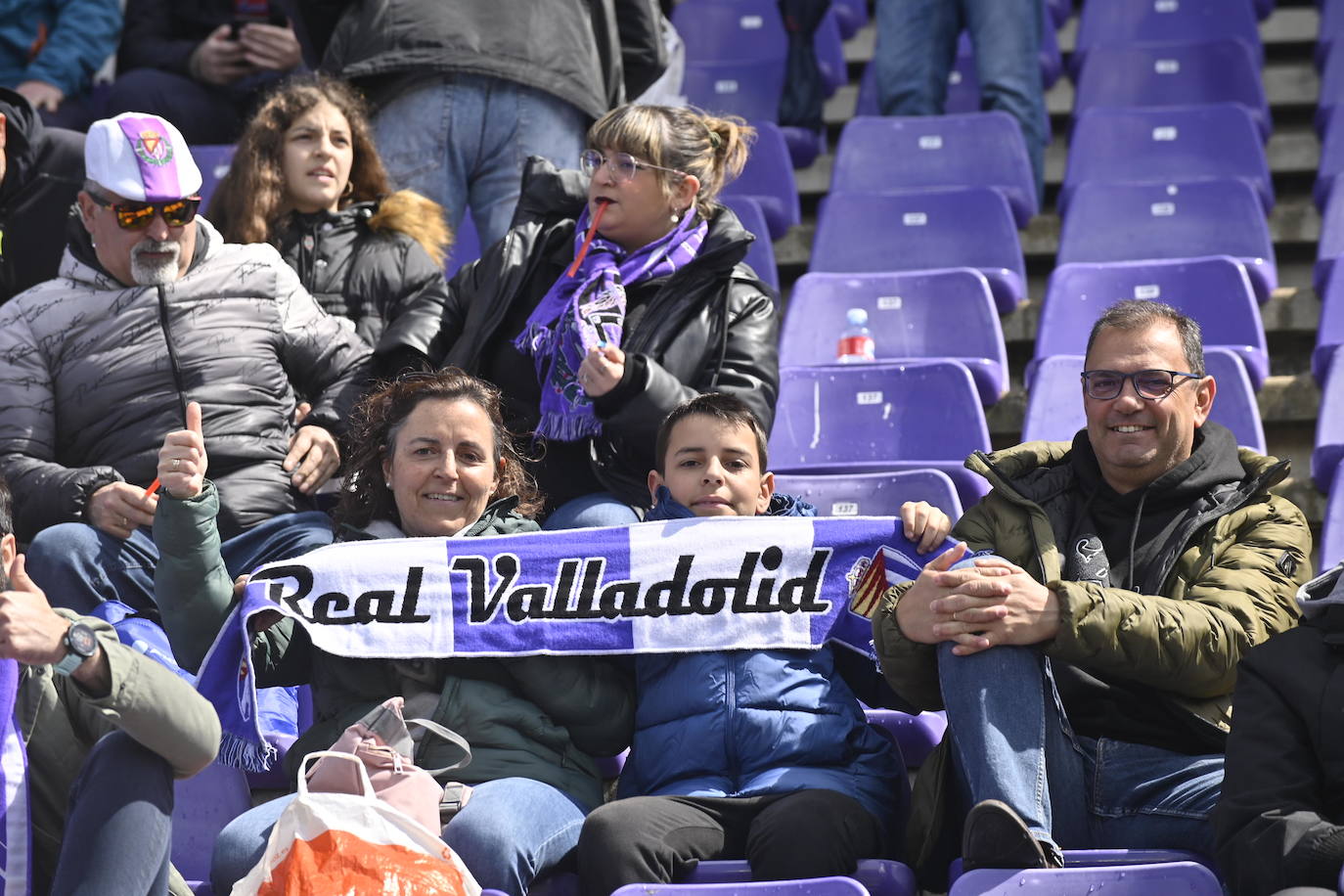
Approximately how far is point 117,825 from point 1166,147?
15.6 ft

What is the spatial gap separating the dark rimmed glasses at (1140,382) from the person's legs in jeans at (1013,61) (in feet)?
10.2

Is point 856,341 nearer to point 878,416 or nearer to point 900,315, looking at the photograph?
point 900,315

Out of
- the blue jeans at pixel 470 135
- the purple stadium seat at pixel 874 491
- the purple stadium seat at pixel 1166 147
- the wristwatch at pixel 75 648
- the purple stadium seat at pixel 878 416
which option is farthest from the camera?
the purple stadium seat at pixel 1166 147

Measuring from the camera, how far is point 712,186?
14.8 ft

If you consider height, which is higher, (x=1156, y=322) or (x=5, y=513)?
(x=1156, y=322)

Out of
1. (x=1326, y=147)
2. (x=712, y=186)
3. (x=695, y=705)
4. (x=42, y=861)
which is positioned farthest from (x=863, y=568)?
(x=1326, y=147)

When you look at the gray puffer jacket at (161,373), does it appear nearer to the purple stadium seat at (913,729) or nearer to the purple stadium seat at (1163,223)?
the purple stadium seat at (913,729)

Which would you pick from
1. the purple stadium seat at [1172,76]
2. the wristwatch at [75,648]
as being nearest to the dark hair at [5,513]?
the wristwatch at [75,648]

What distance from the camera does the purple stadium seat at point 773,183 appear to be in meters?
6.59

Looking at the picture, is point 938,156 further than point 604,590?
Yes

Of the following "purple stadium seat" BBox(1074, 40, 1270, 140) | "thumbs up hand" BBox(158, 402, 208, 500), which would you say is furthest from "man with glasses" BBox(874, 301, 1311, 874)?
"purple stadium seat" BBox(1074, 40, 1270, 140)

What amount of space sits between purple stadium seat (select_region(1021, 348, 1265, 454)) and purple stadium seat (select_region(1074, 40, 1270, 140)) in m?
2.52

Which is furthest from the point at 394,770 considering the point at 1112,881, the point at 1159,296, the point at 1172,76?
the point at 1172,76

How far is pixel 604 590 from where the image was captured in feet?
12.0
